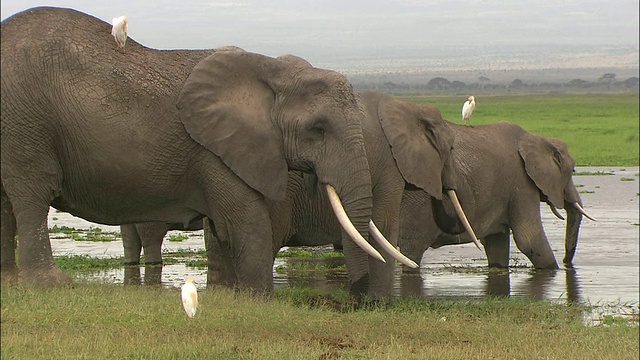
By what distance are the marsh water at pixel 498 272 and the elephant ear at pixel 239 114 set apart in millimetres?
2131

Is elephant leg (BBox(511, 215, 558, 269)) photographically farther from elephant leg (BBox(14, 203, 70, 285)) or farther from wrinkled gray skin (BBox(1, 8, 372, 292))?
elephant leg (BBox(14, 203, 70, 285))

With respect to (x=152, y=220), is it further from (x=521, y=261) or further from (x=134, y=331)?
(x=521, y=261)

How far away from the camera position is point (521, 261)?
1705 centimetres

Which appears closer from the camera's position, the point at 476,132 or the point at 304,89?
the point at 304,89

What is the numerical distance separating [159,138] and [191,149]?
34 cm

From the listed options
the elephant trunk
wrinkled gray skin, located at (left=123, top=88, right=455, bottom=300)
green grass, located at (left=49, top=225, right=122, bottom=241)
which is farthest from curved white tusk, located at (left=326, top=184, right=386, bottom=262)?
green grass, located at (left=49, top=225, right=122, bottom=241)

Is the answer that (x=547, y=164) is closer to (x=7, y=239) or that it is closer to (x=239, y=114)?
(x=239, y=114)

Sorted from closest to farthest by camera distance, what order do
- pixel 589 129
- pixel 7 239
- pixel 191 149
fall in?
pixel 7 239
pixel 191 149
pixel 589 129

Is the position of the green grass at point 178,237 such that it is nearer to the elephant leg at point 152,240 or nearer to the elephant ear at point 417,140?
the elephant leg at point 152,240

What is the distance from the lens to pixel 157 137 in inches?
412

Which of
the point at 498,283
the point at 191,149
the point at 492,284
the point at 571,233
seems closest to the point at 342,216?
the point at 191,149

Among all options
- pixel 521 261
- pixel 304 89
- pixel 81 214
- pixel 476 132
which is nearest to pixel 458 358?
pixel 304 89

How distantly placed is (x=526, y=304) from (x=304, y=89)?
337cm

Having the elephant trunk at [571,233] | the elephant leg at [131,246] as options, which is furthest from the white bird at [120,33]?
the elephant trunk at [571,233]
